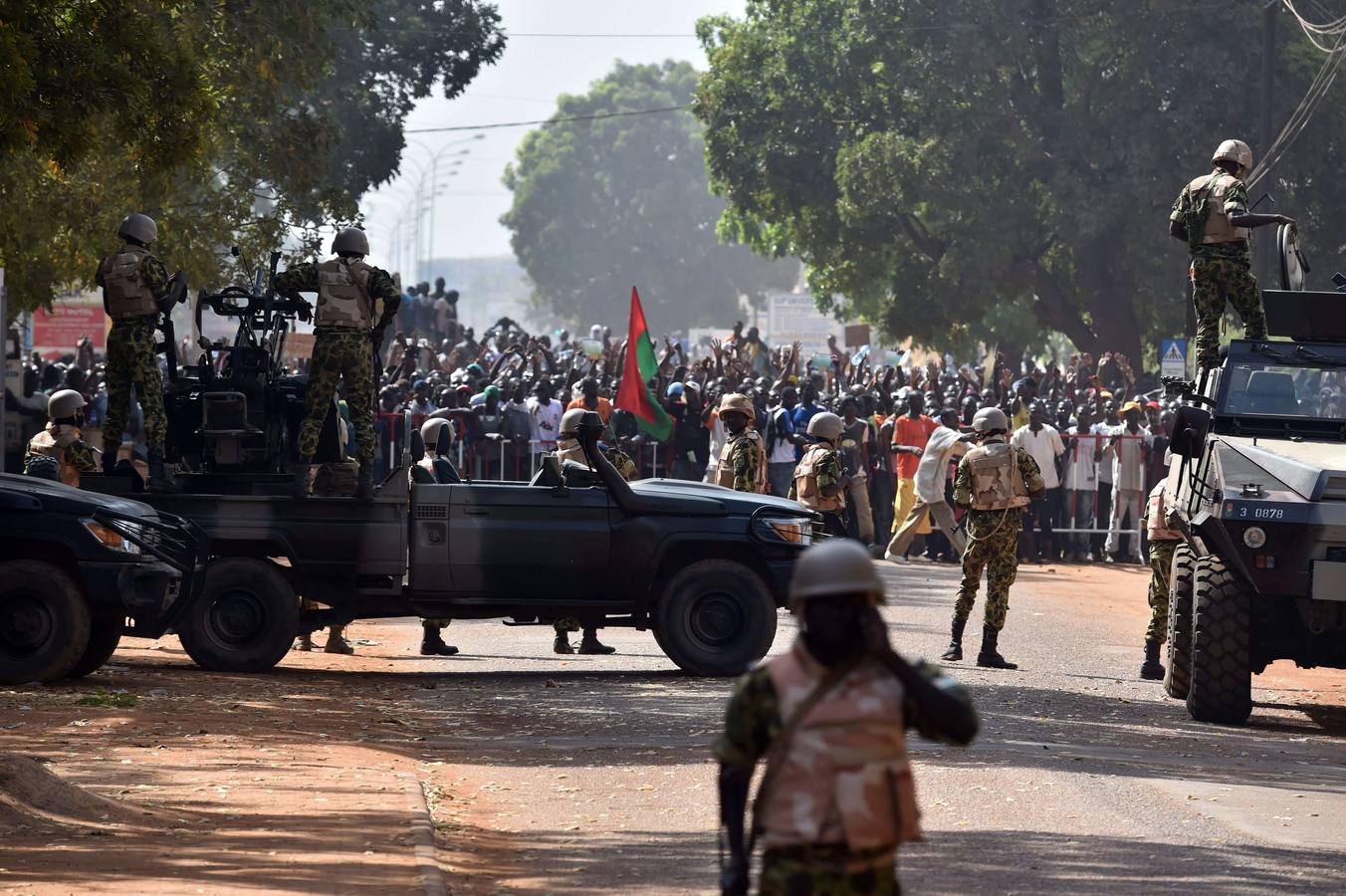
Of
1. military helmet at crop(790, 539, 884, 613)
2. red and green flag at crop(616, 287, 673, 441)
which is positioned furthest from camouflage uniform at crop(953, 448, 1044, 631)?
military helmet at crop(790, 539, 884, 613)

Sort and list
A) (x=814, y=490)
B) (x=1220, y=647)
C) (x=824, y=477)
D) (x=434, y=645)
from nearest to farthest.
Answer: (x=1220, y=647)
(x=434, y=645)
(x=824, y=477)
(x=814, y=490)

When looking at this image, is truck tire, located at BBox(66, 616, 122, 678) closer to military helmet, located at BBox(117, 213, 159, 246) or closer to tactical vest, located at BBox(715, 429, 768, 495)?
military helmet, located at BBox(117, 213, 159, 246)

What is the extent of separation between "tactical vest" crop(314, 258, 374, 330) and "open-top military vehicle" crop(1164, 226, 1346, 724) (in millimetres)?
5510

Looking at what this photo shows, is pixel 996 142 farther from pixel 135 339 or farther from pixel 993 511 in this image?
pixel 135 339

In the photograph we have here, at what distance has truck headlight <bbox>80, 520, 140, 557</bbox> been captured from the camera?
43.7 feet

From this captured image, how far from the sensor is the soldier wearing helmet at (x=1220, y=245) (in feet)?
48.7

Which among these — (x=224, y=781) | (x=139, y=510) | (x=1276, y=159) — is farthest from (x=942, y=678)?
(x=1276, y=159)

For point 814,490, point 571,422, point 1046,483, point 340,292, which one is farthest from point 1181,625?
point 1046,483

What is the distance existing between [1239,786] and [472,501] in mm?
5970

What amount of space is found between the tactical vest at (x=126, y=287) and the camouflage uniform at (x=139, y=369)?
0.12ft

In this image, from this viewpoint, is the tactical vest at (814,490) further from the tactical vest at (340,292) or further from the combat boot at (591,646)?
the tactical vest at (340,292)

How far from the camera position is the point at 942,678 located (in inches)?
201

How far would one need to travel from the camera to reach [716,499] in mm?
14930

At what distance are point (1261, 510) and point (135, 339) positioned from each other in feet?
24.8
